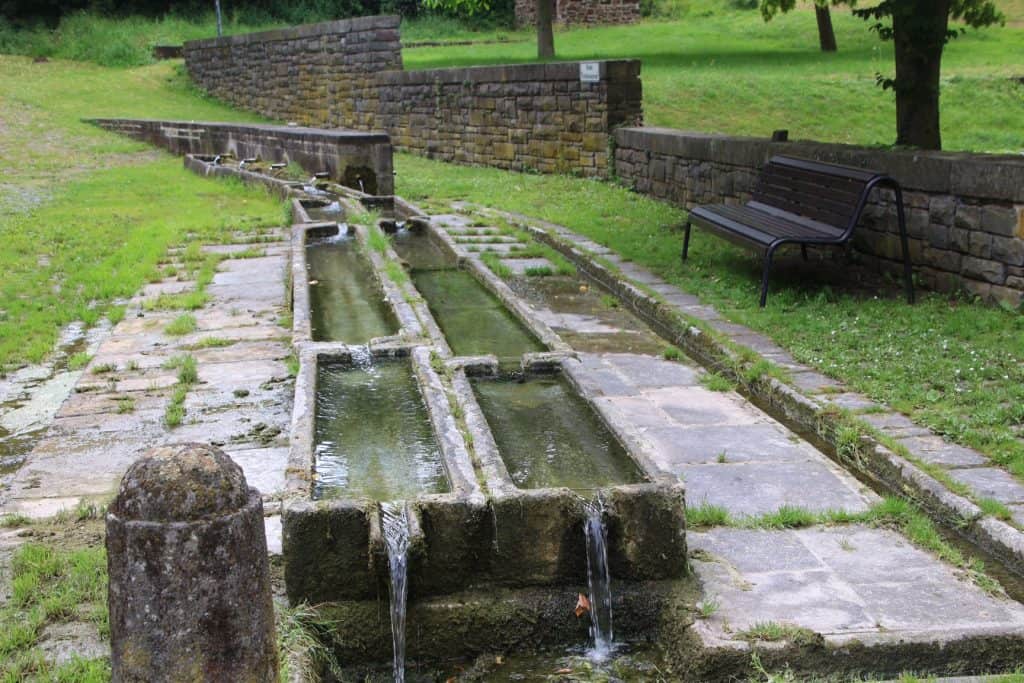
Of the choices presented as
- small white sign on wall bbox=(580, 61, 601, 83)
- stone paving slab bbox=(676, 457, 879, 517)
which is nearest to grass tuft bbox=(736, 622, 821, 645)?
stone paving slab bbox=(676, 457, 879, 517)

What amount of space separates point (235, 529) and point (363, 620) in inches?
59.1

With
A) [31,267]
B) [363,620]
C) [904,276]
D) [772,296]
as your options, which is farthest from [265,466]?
[31,267]

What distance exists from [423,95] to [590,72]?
5.25m

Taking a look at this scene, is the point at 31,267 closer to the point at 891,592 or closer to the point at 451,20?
the point at 891,592

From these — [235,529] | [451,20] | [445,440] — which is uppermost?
[451,20]

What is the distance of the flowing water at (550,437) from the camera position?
457cm

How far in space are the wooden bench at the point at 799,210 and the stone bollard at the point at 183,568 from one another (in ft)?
19.7

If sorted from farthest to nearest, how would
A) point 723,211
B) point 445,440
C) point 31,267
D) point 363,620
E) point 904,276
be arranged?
1. point 31,267
2. point 723,211
3. point 904,276
4. point 445,440
5. point 363,620

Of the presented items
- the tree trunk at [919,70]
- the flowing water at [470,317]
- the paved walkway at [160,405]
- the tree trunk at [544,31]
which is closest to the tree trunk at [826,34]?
the tree trunk at [544,31]

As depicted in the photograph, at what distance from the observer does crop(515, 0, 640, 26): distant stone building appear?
113 ft

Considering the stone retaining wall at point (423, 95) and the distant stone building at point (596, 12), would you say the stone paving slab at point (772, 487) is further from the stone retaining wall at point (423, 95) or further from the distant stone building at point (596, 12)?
the distant stone building at point (596, 12)

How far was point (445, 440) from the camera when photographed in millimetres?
4680

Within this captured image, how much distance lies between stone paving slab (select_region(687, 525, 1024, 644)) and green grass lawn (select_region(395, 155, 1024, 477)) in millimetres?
975

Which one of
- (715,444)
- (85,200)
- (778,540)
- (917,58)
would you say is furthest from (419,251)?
(85,200)
